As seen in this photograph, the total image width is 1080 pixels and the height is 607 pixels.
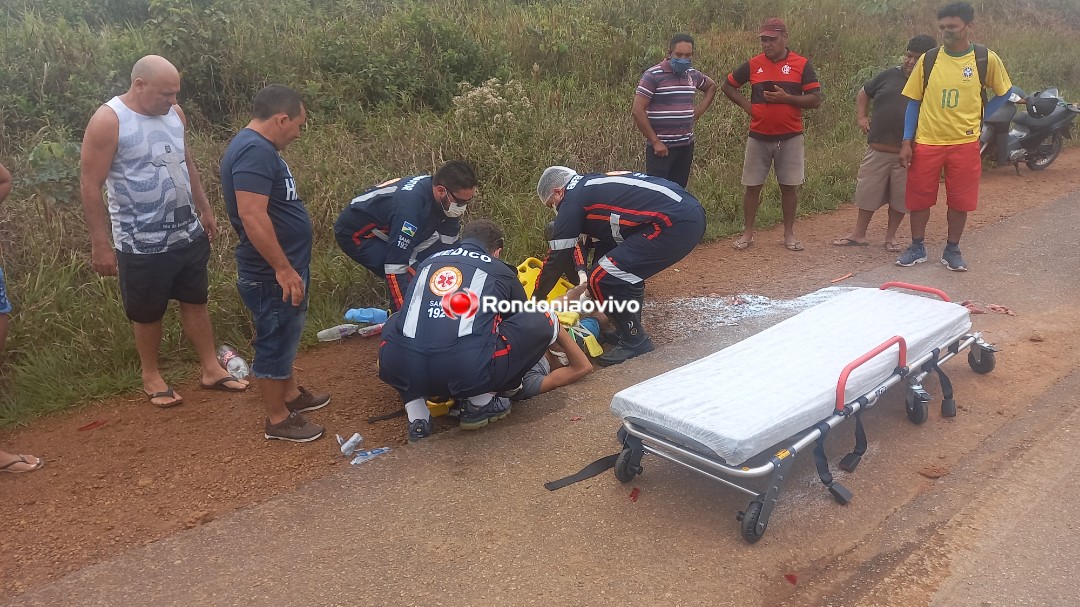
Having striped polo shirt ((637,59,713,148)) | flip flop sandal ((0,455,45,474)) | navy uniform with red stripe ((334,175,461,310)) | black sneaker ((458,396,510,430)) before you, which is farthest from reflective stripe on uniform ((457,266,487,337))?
striped polo shirt ((637,59,713,148))

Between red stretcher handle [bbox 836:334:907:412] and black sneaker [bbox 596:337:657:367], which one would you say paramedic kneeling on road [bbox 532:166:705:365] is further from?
red stretcher handle [bbox 836:334:907:412]

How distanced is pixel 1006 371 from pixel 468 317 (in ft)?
10.1

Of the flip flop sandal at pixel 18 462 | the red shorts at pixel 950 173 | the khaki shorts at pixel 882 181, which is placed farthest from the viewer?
the khaki shorts at pixel 882 181

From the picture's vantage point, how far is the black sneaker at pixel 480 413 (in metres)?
3.84

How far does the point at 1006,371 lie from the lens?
4.25 metres

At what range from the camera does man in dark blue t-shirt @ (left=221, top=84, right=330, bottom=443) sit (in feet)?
10.9

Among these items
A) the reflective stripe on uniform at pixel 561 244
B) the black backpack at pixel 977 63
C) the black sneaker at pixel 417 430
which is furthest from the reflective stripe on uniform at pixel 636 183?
the black backpack at pixel 977 63

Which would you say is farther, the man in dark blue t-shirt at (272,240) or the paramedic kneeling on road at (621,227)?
the paramedic kneeling on road at (621,227)

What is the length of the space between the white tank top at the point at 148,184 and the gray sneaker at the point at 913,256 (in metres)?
5.36

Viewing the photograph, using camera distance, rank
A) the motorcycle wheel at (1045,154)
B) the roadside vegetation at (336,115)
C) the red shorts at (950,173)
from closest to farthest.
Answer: the roadside vegetation at (336,115), the red shorts at (950,173), the motorcycle wheel at (1045,154)

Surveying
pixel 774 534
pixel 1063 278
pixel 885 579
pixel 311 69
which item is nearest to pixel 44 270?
pixel 311 69

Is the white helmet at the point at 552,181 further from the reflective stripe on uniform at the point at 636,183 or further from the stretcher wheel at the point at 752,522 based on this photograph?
the stretcher wheel at the point at 752,522

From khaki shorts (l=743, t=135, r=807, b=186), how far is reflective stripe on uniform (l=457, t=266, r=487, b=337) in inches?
151

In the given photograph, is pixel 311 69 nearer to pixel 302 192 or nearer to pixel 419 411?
pixel 302 192
